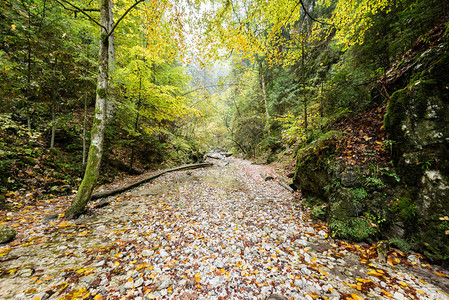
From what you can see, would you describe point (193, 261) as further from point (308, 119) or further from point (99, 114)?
point (308, 119)

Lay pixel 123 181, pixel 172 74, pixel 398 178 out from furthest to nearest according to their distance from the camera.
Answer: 1. pixel 172 74
2. pixel 123 181
3. pixel 398 178

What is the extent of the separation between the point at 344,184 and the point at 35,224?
322 inches

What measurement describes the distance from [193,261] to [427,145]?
18.2 ft

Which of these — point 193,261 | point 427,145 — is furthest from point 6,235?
point 427,145

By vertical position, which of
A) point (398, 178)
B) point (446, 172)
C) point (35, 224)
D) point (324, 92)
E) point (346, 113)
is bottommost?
point (35, 224)

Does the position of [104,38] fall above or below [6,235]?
above

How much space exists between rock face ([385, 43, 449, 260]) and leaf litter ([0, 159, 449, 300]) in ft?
2.14

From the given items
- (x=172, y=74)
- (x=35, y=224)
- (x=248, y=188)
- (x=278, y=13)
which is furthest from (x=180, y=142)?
(x=278, y=13)

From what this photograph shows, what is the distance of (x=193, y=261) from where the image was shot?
308 centimetres

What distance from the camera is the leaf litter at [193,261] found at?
7.86 ft

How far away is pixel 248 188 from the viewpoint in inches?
331

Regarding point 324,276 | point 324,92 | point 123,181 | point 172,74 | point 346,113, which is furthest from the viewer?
point 172,74

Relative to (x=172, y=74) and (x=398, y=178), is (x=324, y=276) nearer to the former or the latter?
(x=398, y=178)

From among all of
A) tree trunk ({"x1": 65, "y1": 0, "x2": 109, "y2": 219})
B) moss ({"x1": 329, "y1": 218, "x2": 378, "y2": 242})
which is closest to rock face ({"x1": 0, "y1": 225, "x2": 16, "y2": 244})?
tree trunk ({"x1": 65, "y1": 0, "x2": 109, "y2": 219})
